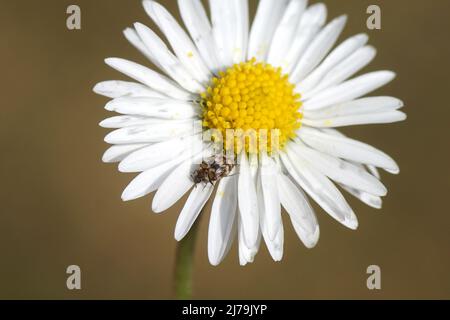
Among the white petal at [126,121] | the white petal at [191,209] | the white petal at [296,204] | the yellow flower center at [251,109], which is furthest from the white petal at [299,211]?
the white petal at [126,121]

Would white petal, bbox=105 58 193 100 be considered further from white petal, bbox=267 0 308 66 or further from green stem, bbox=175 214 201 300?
green stem, bbox=175 214 201 300

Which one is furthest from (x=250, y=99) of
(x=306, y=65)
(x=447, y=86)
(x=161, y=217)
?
(x=447, y=86)

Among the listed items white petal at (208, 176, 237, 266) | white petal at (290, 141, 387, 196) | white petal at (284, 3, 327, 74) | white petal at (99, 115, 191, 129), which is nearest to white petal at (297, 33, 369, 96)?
white petal at (284, 3, 327, 74)

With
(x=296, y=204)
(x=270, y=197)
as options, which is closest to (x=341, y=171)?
(x=296, y=204)

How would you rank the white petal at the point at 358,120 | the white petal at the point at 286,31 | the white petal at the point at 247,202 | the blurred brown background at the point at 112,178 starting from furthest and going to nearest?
1. the blurred brown background at the point at 112,178
2. the white petal at the point at 286,31
3. the white petal at the point at 358,120
4. the white petal at the point at 247,202

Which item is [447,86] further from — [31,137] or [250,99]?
[31,137]

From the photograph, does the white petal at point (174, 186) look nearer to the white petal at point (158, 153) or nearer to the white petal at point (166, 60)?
the white petal at point (158, 153)
